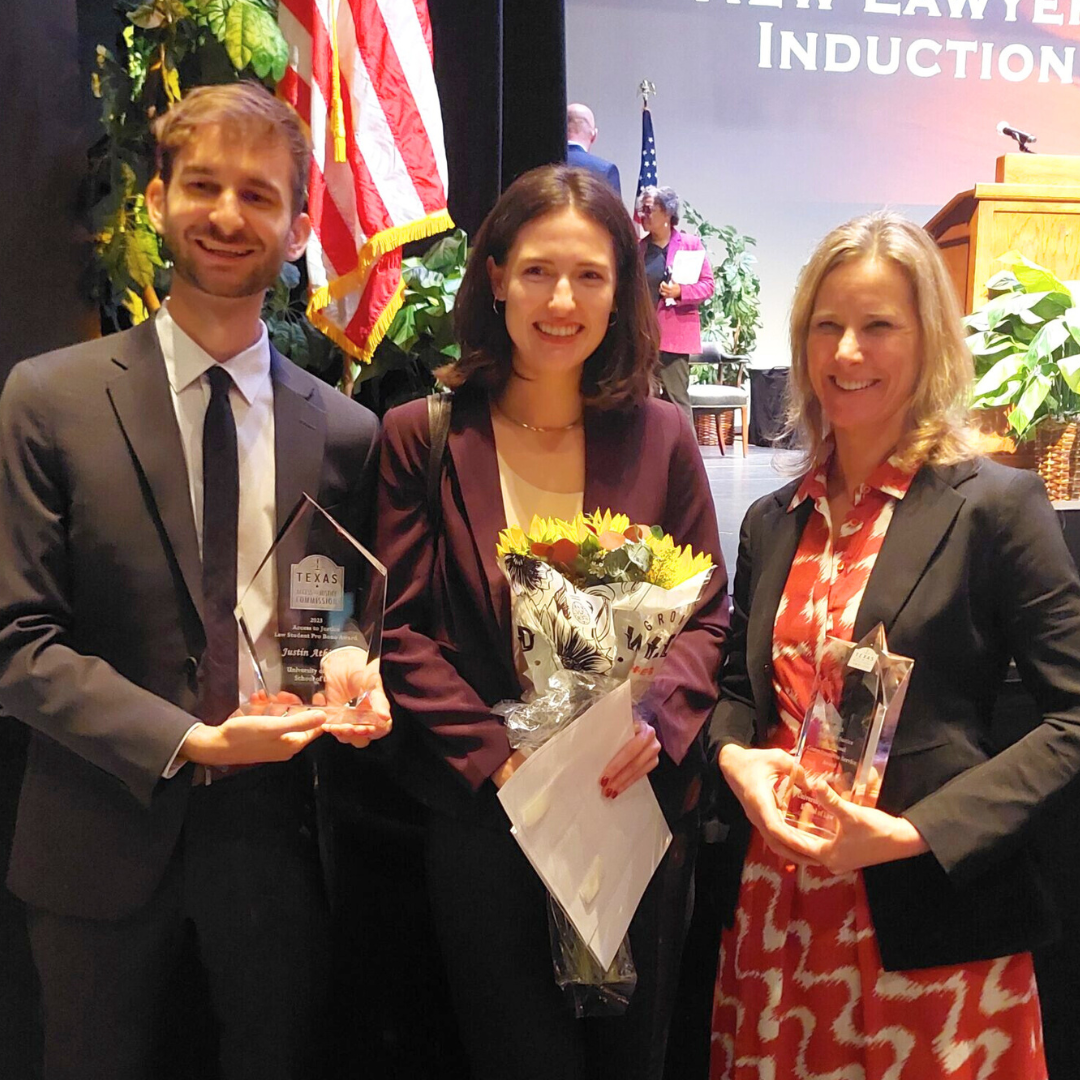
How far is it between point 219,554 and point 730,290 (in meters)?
5.09

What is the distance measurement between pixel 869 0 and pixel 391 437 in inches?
190

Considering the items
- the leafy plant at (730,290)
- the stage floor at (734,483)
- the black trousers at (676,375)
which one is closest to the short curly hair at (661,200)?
the leafy plant at (730,290)

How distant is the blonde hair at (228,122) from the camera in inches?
54.2

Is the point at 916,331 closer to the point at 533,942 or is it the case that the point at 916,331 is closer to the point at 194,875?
the point at 533,942

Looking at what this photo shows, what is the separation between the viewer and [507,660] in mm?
1406

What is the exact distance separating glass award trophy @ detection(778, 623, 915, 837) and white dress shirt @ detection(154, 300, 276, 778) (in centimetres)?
75

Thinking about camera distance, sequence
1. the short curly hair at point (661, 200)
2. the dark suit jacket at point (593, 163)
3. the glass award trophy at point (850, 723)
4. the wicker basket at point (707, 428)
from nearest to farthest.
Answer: the glass award trophy at point (850, 723), the dark suit jacket at point (593, 163), the short curly hair at point (661, 200), the wicker basket at point (707, 428)

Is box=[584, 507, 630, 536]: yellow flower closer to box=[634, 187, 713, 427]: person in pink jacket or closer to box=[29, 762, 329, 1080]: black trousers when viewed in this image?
box=[29, 762, 329, 1080]: black trousers

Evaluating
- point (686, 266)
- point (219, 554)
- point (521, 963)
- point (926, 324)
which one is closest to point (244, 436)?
point (219, 554)

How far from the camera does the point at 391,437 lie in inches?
58.5

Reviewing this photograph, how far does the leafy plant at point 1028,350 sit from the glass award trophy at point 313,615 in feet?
6.12

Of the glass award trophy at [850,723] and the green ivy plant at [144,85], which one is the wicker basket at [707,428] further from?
the glass award trophy at [850,723]

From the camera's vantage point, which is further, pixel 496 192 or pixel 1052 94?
pixel 1052 94

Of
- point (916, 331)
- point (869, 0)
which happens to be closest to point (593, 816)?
point (916, 331)
